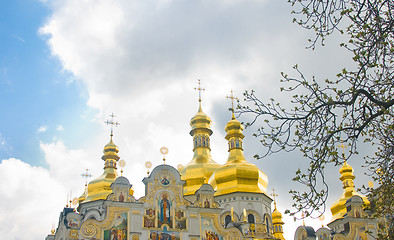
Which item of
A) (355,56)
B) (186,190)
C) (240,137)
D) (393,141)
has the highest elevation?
(240,137)

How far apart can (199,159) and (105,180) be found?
882 centimetres

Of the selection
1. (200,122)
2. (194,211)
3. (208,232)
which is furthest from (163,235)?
(200,122)

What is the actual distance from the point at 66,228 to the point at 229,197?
1485 cm

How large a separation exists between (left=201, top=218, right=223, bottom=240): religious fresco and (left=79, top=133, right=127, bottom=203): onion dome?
1372 centimetres

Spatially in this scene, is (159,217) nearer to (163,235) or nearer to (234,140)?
(163,235)

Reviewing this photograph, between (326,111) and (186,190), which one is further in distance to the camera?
(186,190)

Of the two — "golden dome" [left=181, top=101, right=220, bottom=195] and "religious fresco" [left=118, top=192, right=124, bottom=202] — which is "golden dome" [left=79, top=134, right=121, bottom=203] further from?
"religious fresco" [left=118, top=192, right=124, bottom=202]

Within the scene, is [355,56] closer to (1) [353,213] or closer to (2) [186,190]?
(1) [353,213]

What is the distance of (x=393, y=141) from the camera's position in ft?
45.2

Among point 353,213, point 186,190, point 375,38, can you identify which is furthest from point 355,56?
point 186,190

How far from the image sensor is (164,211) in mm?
29562

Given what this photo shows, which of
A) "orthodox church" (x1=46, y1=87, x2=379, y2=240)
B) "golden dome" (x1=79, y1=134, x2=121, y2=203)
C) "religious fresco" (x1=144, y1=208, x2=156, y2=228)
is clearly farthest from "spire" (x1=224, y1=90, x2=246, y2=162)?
"religious fresco" (x1=144, y1=208, x2=156, y2=228)

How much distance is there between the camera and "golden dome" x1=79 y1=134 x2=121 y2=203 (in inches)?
1655

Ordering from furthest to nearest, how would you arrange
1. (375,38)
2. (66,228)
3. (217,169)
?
(217,169), (66,228), (375,38)
